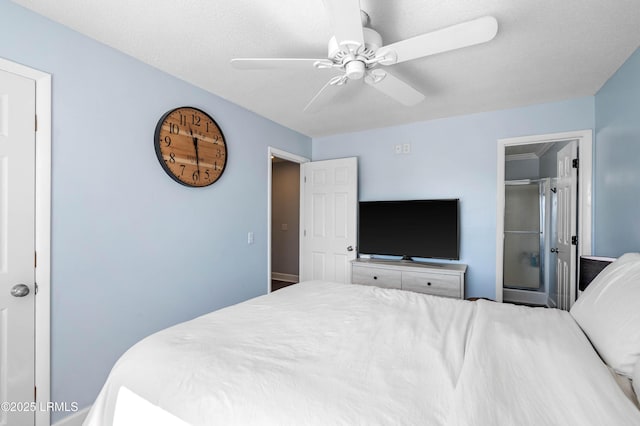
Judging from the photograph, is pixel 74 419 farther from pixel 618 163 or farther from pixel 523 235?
pixel 523 235

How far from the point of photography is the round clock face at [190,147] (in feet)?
7.46

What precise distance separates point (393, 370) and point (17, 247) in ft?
6.77

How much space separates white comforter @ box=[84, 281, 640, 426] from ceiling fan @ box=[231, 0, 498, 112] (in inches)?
53.7

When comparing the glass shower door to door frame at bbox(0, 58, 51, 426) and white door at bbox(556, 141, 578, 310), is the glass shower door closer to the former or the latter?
white door at bbox(556, 141, 578, 310)

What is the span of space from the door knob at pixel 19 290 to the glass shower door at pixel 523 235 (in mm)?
5592

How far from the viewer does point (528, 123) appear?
116 inches

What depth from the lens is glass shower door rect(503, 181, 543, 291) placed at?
14.6 ft

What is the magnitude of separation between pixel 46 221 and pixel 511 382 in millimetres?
2389

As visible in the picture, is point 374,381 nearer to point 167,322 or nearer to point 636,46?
point 167,322

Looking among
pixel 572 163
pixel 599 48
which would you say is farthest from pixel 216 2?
pixel 572 163

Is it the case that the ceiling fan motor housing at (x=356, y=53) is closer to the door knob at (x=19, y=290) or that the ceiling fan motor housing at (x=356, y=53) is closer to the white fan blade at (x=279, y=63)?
the white fan blade at (x=279, y=63)

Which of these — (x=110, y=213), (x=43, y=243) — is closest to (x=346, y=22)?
(x=110, y=213)

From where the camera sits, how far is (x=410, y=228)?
11.1 feet

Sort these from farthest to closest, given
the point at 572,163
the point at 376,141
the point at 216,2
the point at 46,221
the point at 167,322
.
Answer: the point at 376,141, the point at 572,163, the point at 167,322, the point at 46,221, the point at 216,2
